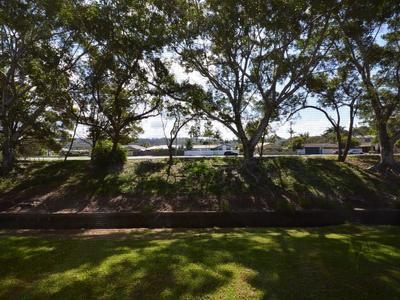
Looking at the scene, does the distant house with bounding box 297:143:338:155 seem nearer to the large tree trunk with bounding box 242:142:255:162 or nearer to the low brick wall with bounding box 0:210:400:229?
the large tree trunk with bounding box 242:142:255:162

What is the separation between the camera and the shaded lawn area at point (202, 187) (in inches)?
440

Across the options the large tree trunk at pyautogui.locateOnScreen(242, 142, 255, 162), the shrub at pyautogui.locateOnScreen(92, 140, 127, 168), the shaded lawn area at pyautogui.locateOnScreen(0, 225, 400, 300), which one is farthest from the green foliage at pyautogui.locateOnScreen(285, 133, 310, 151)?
the shaded lawn area at pyautogui.locateOnScreen(0, 225, 400, 300)

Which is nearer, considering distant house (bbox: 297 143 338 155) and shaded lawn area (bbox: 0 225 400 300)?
shaded lawn area (bbox: 0 225 400 300)

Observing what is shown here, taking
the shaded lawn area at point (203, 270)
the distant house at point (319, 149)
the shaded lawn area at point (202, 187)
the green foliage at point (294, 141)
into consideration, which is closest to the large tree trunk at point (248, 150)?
the shaded lawn area at point (202, 187)

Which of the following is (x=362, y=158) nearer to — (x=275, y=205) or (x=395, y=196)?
(x=395, y=196)

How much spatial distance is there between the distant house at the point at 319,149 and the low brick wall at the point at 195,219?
138ft

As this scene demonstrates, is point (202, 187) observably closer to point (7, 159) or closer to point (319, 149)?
point (7, 159)

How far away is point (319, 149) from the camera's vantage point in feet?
187

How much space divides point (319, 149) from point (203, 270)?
56.1 metres

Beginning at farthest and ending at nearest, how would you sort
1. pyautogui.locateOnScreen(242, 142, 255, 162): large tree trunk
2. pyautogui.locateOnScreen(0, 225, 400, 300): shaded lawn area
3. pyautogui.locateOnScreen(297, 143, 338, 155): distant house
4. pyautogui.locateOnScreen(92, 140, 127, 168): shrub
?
pyautogui.locateOnScreen(297, 143, 338, 155): distant house → pyautogui.locateOnScreen(92, 140, 127, 168): shrub → pyautogui.locateOnScreen(242, 142, 255, 162): large tree trunk → pyautogui.locateOnScreen(0, 225, 400, 300): shaded lawn area

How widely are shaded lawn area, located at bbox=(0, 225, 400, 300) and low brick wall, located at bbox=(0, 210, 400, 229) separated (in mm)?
4039

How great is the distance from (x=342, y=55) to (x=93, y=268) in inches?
514

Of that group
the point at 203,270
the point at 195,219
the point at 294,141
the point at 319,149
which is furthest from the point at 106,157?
the point at 319,149

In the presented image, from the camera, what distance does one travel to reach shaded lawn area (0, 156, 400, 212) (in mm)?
11172
